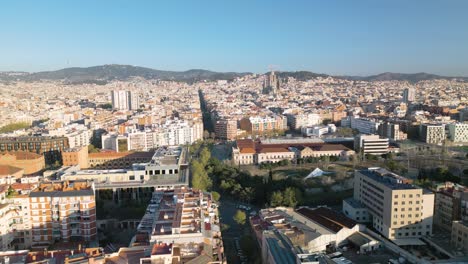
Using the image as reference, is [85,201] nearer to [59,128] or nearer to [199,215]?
[199,215]

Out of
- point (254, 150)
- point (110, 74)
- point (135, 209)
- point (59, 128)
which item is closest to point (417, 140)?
point (254, 150)

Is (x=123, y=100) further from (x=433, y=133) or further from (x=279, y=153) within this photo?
(x=433, y=133)

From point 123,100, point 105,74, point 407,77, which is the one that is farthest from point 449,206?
point 407,77

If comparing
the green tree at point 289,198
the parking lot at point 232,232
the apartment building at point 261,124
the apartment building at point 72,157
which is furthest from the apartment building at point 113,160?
the apartment building at point 261,124

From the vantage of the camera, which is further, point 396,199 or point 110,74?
point 110,74

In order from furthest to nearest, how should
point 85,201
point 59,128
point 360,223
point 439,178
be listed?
1. point 59,128
2. point 439,178
3. point 360,223
4. point 85,201
